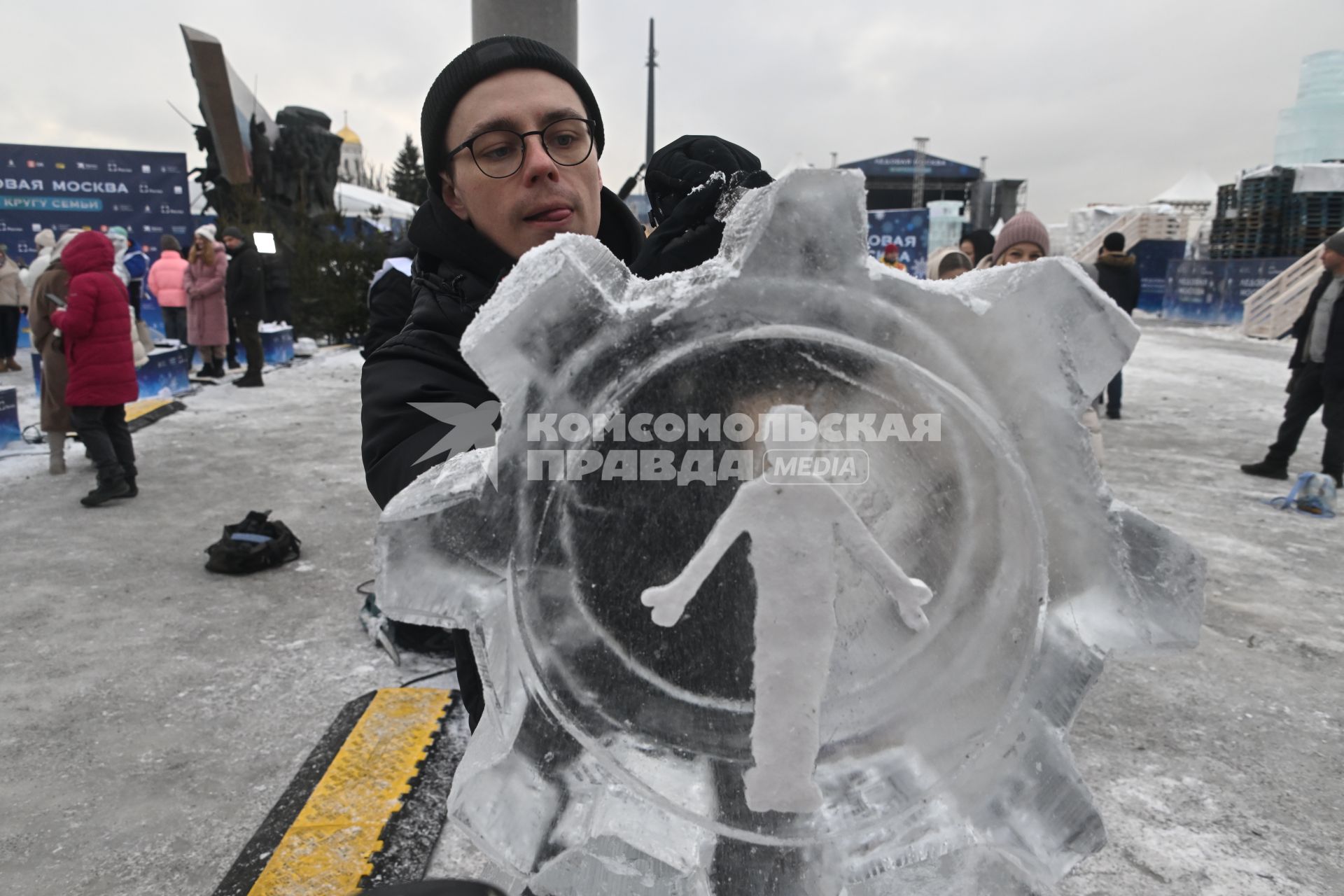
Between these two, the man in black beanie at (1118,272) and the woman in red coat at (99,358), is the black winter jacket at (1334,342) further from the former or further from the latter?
the woman in red coat at (99,358)

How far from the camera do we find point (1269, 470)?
5887 millimetres

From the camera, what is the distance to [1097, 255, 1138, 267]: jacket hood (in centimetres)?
713

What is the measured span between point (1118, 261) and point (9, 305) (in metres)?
11.7

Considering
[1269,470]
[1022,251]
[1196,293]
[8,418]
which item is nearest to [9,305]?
[8,418]

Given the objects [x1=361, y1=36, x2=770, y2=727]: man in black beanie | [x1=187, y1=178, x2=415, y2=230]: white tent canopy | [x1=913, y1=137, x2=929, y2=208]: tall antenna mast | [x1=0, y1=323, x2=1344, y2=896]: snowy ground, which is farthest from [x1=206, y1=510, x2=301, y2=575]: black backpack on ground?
[x1=913, y1=137, x2=929, y2=208]: tall antenna mast

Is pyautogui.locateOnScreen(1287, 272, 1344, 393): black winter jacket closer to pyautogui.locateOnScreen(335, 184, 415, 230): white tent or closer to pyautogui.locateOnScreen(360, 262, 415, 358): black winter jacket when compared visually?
pyautogui.locateOnScreen(360, 262, 415, 358): black winter jacket

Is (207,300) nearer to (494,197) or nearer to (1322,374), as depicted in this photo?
(494,197)

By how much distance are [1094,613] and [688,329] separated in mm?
539

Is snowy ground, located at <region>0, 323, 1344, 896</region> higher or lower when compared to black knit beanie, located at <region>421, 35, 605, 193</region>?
lower

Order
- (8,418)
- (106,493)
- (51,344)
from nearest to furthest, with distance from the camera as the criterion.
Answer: (106,493) < (51,344) < (8,418)

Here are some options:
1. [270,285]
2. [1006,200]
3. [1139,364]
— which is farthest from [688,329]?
[1006,200]

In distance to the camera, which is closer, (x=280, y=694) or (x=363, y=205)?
(x=280, y=694)

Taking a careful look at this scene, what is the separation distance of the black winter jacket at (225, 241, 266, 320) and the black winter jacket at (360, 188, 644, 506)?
28.2 ft

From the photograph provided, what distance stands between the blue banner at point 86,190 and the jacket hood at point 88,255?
32.7ft
